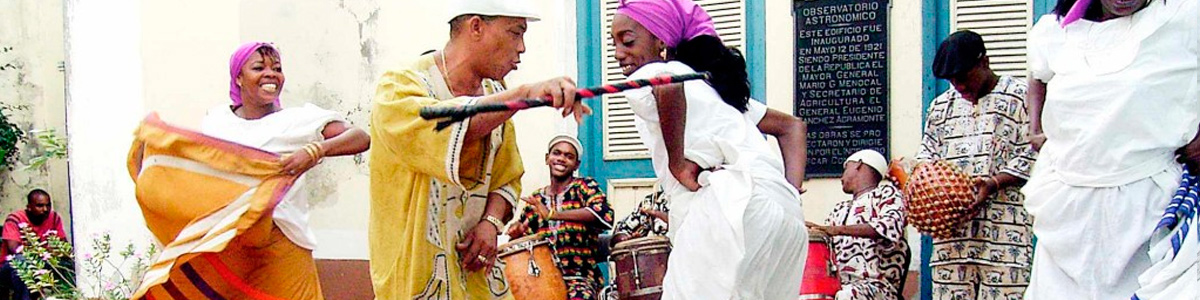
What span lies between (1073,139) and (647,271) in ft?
6.89

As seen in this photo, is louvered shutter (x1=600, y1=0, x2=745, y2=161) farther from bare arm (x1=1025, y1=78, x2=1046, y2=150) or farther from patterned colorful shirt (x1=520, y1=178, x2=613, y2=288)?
bare arm (x1=1025, y1=78, x2=1046, y2=150)

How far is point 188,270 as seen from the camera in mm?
5633

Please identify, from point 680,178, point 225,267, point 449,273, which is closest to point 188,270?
point 225,267

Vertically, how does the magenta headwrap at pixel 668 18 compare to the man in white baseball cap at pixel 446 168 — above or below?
above

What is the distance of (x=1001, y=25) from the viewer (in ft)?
26.1

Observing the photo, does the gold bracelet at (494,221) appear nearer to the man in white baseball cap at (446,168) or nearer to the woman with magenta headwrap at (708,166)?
the man in white baseball cap at (446,168)

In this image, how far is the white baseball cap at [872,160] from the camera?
26.2ft

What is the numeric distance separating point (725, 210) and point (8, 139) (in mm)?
10919

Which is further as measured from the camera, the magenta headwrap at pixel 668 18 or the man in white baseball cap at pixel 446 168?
the magenta headwrap at pixel 668 18

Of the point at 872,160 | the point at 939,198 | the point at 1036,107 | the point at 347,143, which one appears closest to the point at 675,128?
the point at 347,143

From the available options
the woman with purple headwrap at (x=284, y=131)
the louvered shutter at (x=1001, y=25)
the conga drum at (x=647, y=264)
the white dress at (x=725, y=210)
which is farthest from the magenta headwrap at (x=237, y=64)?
the louvered shutter at (x=1001, y=25)

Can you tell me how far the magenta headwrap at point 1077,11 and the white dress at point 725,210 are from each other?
1212 mm

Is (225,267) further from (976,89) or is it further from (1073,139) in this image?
(976,89)

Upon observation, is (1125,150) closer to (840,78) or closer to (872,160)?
(872,160)
